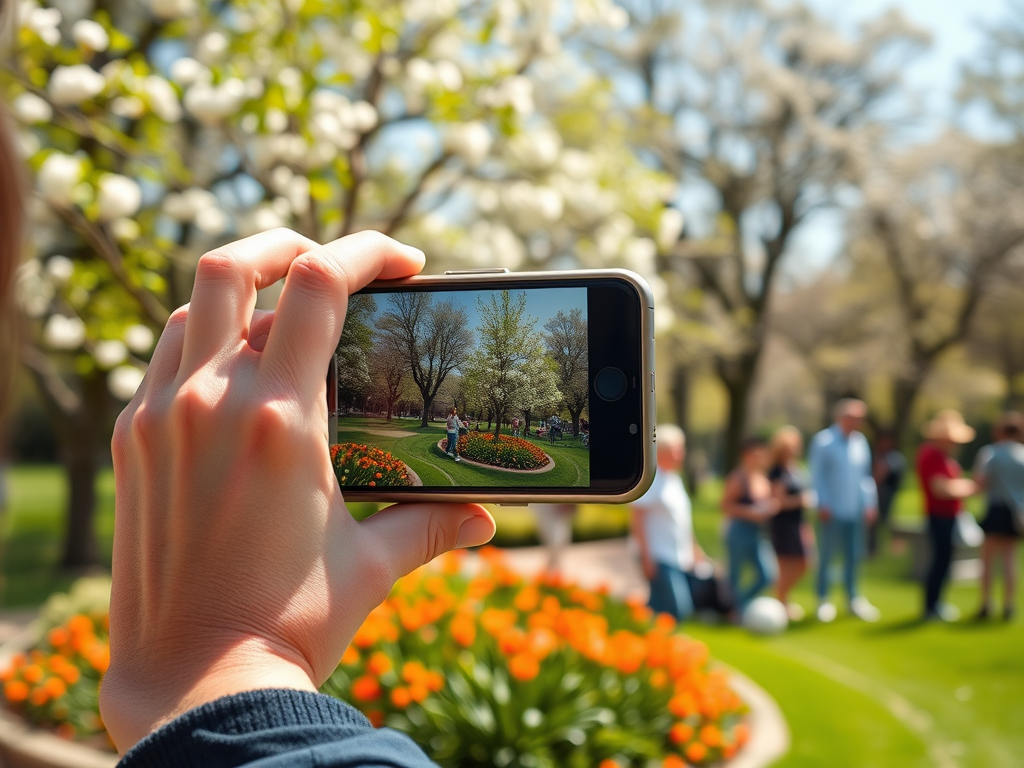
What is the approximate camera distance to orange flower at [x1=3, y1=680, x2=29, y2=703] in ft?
15.5

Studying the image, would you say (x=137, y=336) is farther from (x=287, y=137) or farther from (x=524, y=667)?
(x=524, y=667)

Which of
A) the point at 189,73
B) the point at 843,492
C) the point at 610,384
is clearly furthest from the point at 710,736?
the point at 843,492

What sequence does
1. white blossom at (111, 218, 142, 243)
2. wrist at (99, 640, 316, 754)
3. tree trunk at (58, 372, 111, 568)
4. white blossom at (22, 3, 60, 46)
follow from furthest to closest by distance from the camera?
tree trunk at (58, 372, 111, 568) < white blossom at (111, 218, 142, 243) < white blossom at (22, 3, 60, 46) < wrist at (99, 640, 316, 754)

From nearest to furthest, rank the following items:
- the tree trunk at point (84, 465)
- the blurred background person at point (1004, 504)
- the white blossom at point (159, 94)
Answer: the white blossom at point (159, 94)
the blurred background person at point (1004, 504)
the tree trunk at point (84, 465)

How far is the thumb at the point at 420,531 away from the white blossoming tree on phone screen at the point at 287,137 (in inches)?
145

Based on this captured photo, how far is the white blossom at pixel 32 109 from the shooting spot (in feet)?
16.4

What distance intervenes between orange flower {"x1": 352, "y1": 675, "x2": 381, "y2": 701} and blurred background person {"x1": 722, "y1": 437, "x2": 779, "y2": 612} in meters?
5.36

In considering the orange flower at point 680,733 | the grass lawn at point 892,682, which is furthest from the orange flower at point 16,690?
→ the orange flower at point 680,733

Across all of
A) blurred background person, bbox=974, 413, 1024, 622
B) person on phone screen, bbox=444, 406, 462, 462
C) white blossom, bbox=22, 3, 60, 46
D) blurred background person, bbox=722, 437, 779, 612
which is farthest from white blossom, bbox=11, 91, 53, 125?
blurred background person, bbox=974, 413, 1024, 622

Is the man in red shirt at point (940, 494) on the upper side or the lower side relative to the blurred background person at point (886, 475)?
upper

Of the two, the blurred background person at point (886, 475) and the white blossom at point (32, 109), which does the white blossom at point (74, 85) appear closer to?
the white blossom at point (32, 109)

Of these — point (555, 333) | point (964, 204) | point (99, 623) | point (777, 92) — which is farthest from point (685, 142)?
point (555, 333)

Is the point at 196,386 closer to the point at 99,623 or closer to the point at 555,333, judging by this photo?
the point at 555,333

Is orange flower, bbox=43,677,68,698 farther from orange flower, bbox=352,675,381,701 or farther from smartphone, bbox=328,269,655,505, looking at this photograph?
smartphone, bbox=328,269,655,505
